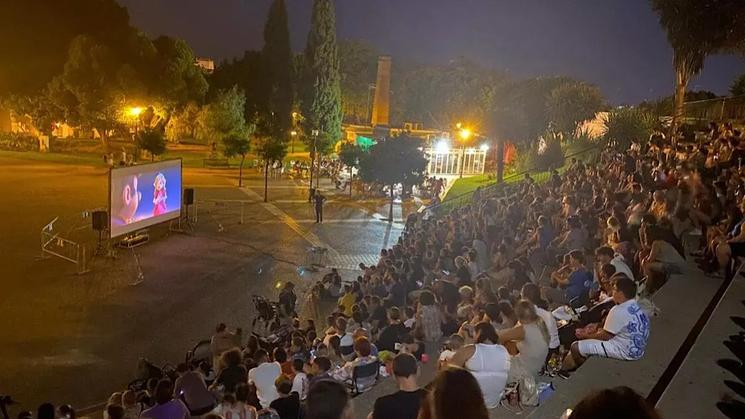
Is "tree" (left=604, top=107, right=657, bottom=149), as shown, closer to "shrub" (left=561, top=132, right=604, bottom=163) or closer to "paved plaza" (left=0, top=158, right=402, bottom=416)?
"shrub" (left=561, top=132, right=604, bottom=163)

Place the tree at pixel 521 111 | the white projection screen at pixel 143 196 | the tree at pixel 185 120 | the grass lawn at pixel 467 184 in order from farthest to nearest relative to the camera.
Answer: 1. the tree at pixel 185 120
2. the grass lawn at pixel 467 184
3. the tree at pixel 521 111
4. the white projection screen at pixel 143 196

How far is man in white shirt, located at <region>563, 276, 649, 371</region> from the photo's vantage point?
5.87 m

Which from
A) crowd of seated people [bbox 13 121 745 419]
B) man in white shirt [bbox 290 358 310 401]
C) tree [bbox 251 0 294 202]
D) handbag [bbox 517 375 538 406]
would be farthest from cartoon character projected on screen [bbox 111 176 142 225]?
tree [bbox 251 0 294 202]

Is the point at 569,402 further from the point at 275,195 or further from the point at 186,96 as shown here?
the point at 186,96

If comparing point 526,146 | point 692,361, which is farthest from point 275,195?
point 692,361

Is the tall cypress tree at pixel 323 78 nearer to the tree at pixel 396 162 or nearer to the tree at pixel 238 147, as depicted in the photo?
the tree at pixel 238 147

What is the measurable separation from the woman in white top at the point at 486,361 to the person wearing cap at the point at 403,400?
39.4 inches

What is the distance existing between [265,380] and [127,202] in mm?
15238

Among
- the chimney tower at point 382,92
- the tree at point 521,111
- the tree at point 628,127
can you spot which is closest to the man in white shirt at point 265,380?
the tree at point 628,127

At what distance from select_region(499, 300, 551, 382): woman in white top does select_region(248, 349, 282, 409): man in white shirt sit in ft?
9.33

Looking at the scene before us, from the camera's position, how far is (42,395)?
1076cm

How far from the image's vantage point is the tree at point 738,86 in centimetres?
3033

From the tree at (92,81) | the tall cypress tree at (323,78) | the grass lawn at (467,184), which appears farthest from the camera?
the tall cypress tree at (323,78)

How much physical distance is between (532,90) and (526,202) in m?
16.6
